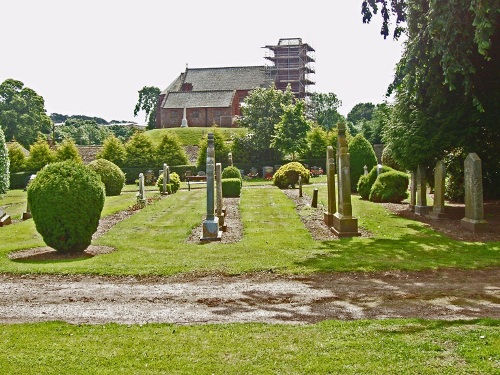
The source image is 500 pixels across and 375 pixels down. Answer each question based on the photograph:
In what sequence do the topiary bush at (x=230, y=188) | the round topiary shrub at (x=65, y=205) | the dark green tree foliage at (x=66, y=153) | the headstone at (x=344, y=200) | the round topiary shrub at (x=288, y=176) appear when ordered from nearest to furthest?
the round topiary shrub at (x=65, y=205)
the headstone at (x=344, y=200)
the topiary bush at (x=230, y=188)
the round topiary shrub at (x=288, y=176)
the dark green tree foliage at (x=66, y=153)

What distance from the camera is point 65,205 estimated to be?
12.8 meters

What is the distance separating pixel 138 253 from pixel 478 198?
32.9ft

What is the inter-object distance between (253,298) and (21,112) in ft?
272

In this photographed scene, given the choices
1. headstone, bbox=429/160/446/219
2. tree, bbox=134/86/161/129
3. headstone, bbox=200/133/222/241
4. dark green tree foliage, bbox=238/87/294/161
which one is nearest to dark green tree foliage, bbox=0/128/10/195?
headstone, bbox=200/133/222/241

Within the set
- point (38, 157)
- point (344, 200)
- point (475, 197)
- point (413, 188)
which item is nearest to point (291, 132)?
point (38, 157)

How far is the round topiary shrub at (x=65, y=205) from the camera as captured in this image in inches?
505

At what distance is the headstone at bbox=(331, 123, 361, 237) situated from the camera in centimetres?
1562

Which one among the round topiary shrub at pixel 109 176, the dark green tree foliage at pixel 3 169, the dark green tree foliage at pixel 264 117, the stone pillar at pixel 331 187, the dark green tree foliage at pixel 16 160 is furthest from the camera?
the dark green tree foliage at pixel 264 117

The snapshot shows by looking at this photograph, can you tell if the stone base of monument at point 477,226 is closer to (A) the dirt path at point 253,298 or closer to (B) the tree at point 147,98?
(A) the dirt path at point 253,298

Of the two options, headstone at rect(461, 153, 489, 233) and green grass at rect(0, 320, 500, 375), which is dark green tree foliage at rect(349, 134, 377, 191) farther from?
green grass at rect(0, 320, 500, 375)

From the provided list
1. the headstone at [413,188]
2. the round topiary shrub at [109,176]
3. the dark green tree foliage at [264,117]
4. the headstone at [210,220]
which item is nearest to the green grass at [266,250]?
the headstone at [210,220]

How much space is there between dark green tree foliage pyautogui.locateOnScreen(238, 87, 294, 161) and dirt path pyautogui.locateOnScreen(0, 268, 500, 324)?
4616 centimetres

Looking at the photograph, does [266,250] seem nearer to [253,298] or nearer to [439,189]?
[253,298]

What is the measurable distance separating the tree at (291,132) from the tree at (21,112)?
1751 inches
